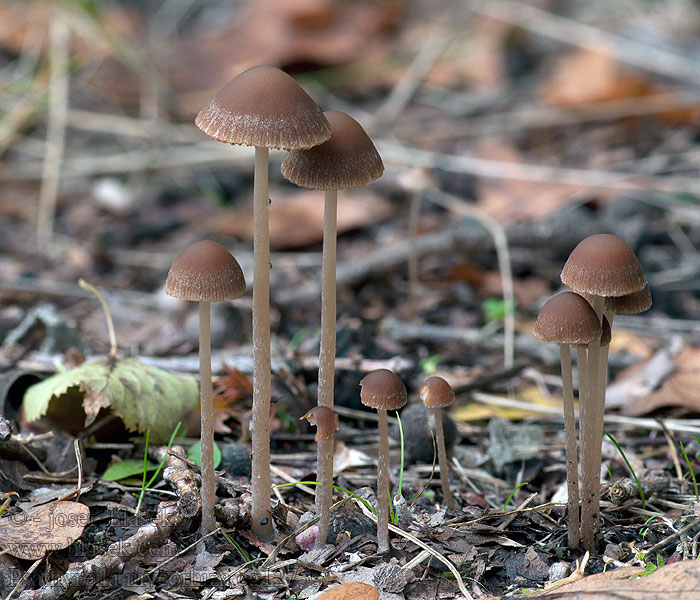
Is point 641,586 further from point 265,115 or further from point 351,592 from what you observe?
point 265,115

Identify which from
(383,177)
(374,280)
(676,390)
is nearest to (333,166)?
(676,390)

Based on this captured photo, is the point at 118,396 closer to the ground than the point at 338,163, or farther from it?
closer to the ground

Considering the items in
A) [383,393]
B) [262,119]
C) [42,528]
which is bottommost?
[42,528]

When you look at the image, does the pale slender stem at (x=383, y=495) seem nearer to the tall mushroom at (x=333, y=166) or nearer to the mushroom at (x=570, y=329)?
the tall mushroom at (x=333, y=166)

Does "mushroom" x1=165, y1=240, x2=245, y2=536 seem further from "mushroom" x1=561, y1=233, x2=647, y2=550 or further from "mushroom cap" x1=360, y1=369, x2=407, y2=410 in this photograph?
"mushroom" x1=561, y1=233, x2=647, y2=550

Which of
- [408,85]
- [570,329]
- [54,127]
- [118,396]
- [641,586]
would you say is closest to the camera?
[641,586]

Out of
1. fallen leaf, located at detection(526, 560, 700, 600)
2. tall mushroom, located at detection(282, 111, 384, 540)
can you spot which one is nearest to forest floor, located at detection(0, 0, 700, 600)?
fallen leaf, located at detection(526, 560, 700, 600)
